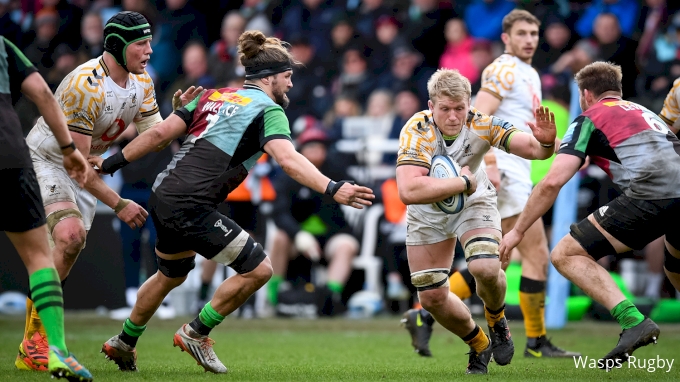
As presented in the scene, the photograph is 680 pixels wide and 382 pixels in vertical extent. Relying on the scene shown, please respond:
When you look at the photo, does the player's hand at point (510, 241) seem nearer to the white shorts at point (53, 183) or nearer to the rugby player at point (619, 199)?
the rugby player at point (619, 199)

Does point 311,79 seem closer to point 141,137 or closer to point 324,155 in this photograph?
point 324,155

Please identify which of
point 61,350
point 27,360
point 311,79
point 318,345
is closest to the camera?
point 61,350

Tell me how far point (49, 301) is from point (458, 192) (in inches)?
109

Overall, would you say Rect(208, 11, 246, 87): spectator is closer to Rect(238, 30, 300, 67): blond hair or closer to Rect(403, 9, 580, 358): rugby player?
Rect(403, 9, 580, 358): rugby player

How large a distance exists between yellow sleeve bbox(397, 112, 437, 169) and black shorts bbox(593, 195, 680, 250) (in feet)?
4.22

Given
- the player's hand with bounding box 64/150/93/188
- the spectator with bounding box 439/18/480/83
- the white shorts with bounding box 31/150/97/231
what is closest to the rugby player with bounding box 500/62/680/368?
the player's hand with bounding box 64/150/93/188

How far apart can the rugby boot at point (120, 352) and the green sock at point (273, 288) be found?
6208mm

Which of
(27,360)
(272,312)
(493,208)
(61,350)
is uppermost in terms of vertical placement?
(493,208)

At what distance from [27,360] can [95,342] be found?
8.19ft

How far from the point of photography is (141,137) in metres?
6.62

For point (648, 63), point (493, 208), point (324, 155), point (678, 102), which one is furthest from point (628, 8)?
point (493, 208)

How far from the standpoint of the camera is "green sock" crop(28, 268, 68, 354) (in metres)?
5.52

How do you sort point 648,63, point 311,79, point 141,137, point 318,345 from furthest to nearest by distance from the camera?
point 311,79 < point 648,63 < point 318,345 < point 141,137

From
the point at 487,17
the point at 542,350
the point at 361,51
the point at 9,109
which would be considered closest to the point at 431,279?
the point at 542,350
